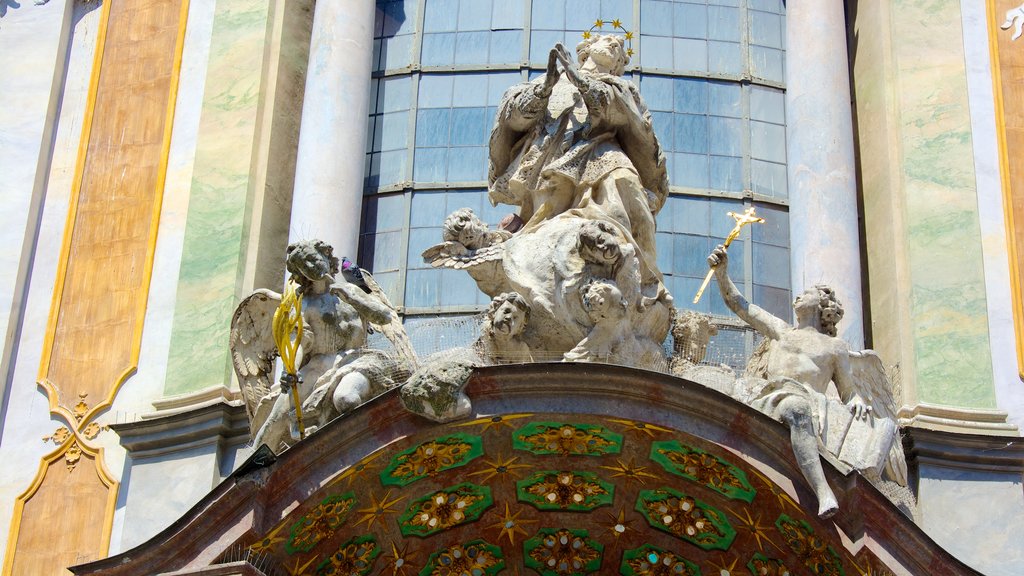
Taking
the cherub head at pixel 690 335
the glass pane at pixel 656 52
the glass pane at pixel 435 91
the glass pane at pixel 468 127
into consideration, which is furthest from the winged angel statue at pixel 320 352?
the glass pane at pixel 656 52

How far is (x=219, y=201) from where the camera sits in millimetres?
14523

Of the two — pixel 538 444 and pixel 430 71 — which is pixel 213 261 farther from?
pixel 538 444

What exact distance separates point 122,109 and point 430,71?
226 centimetres

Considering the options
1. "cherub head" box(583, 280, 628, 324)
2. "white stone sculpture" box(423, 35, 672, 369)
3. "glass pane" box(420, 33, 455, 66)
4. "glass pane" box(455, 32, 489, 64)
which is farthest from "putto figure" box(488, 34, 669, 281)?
"glass pane" box(420, 33, 455, 66)

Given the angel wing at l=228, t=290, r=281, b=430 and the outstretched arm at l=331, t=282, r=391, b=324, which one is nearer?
the outstretched arm at l=331, t=282, r=391, b=324

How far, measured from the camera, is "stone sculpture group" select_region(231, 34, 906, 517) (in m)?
11.5

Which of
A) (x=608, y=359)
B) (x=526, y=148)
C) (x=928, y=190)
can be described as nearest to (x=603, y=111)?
(x=526, y=148)

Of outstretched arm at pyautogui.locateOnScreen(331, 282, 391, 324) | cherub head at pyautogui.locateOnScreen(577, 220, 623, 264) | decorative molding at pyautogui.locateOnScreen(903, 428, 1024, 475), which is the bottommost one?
decorative molding at pyautogui.locateOnScreen(903, 428, 1024, 475)

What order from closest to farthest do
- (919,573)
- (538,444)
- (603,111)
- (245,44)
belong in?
1. (919,573)
2. (538,444)
3. (603,111)
4. (245,44)

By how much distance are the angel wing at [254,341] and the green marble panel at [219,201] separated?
1149 mm

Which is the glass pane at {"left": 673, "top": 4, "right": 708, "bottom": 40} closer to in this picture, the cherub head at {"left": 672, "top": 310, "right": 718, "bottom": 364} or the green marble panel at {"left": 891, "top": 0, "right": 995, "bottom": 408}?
the green marble panel at {"left": 891, "top": 0, "right": 995, "bottom": 408}

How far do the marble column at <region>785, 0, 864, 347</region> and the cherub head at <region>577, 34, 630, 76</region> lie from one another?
5.76 feet

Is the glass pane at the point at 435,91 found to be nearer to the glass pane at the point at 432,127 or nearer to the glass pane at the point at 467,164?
the glass pane at the point at 432,127

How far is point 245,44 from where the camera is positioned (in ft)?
49.9
